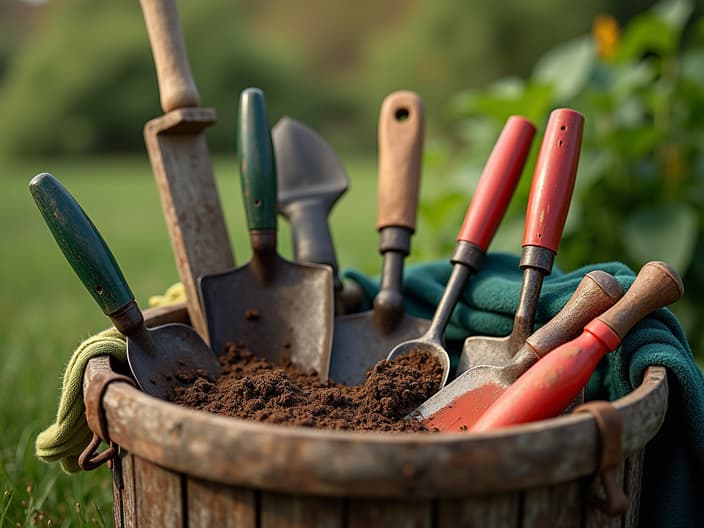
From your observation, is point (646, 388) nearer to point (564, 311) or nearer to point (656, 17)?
point (564, 311)

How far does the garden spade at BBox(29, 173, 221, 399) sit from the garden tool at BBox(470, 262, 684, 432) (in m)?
0.43

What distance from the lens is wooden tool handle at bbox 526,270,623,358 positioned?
929 millimetres

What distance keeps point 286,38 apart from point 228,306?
18.0 m

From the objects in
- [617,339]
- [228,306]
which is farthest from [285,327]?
[617,339]

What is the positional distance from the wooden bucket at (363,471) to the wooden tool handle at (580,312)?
0.57 feet

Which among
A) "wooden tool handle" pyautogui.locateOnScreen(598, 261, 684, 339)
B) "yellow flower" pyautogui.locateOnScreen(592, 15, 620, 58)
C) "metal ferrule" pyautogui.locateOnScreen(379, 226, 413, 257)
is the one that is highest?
"yellow flower" pyautogui.locateOnScreen(592, 15, 620, 58)

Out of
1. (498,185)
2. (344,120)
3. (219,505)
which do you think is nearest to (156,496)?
(219,505)

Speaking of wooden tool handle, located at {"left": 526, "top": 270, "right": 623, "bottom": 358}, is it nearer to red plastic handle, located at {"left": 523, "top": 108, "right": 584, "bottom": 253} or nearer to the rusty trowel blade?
red plastic handle, located at {"left": 523, "top": 108, "right": 584, "bottom": 253}

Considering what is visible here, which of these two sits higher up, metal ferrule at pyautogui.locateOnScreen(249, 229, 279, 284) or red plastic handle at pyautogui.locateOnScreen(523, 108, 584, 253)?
red plastic handle at pyautogui.locateOnScreen(523, 108, 584, 253)

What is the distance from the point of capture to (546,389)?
2.63ft

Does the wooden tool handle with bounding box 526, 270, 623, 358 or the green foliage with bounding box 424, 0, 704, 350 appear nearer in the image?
the wooden tool handle with bounding box 526, 270, 623, 358

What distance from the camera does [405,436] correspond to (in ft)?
2.19

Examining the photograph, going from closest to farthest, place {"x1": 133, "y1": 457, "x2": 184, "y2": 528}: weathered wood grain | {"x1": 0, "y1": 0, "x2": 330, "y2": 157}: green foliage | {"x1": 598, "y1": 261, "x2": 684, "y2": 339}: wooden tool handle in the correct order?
{"x1": 133, "y1": 457, "x2": 184, "y2": 528}: weathered wood grain < {"x1": 598, "y1": 261, "x2": 684, "y2": 339}: wooden tool handle < {"x1": 0, "y1": 0, "x2": 330, "y2": 157}: green foliage

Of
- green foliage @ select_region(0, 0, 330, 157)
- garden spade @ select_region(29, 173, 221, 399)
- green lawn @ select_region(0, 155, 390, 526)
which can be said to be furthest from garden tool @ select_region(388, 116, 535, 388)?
green foliage @ select_region(0, 0, 330, 157)
